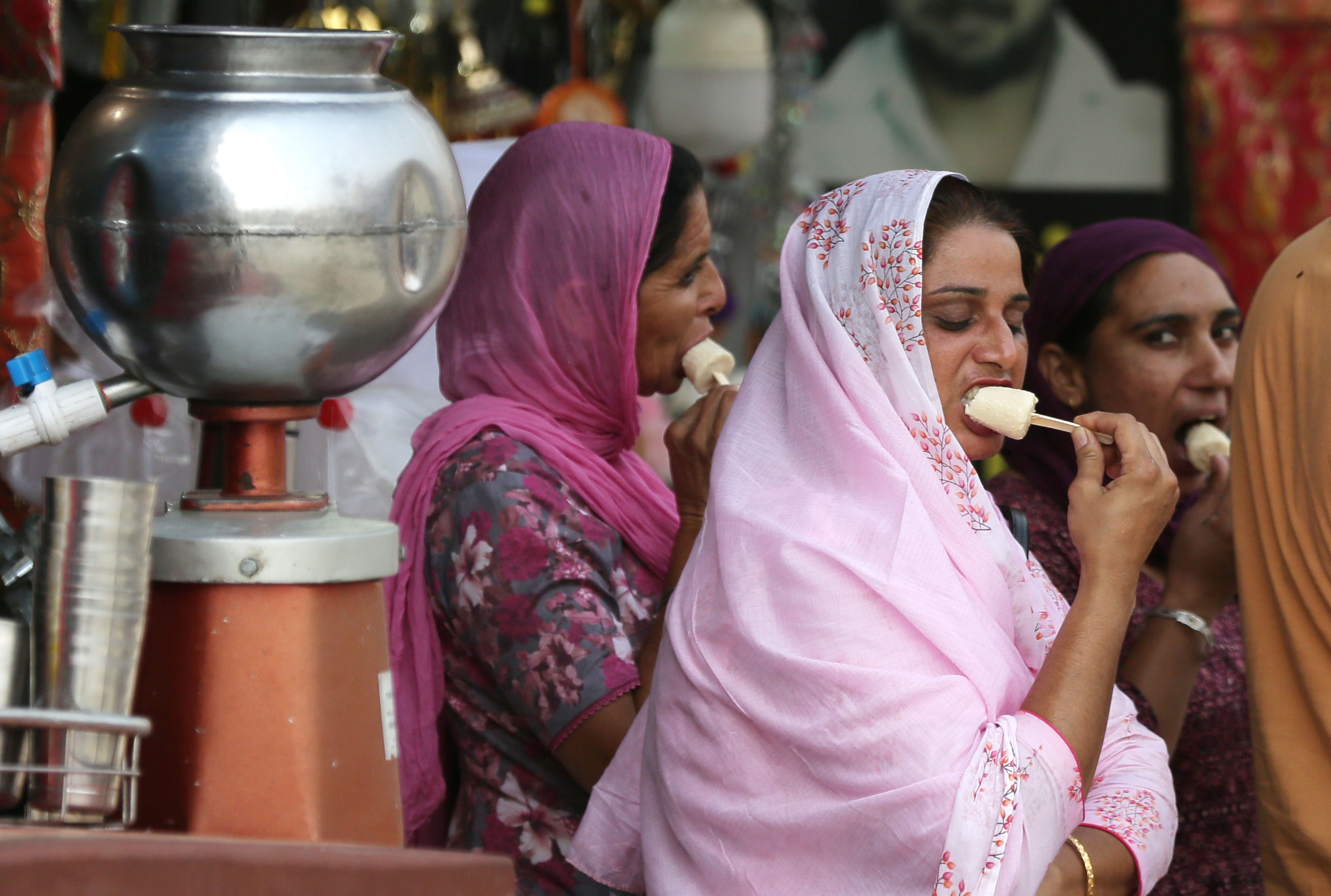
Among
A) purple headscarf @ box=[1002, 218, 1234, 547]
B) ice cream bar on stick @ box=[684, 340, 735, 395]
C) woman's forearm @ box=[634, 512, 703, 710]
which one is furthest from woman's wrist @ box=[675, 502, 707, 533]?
purple headscarf @ box=[1002, 218, 1234, 547]

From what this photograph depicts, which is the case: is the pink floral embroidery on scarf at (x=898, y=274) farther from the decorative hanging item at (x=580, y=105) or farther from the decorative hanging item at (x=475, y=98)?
the decorative hanging item at (x=475, y=98)

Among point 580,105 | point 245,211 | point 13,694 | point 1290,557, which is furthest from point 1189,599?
point 580,105

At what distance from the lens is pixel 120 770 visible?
1.25 metres

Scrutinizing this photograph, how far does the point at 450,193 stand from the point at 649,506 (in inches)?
35.8

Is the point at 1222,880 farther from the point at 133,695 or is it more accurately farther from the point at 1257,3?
the point at 1257,3

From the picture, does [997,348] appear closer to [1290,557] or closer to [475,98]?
[1290,557]

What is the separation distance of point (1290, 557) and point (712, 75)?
2890mm

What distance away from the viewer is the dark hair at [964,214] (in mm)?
1819

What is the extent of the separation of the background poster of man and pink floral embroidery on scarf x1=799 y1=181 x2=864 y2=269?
3948 mm

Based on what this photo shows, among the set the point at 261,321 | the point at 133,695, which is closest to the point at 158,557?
the point at 133,695

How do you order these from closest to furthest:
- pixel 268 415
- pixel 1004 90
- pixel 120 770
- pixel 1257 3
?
pixel 120 770
pixel 268 415
pixel 1257 3
pixel 1004 90

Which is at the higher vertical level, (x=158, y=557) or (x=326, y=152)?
(x=326, y=152)

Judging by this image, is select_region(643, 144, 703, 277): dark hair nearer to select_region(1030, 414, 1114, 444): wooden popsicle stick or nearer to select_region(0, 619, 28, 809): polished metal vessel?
select_region(1030, 414, 1114, 444): wooden popsicle stick

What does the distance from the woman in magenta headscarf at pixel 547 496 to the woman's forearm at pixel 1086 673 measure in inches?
22.4
